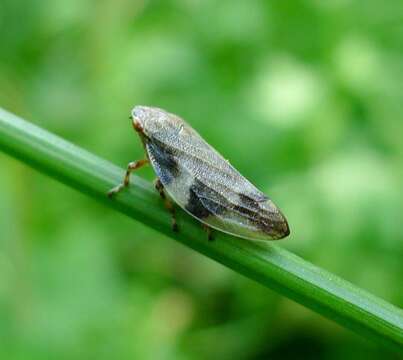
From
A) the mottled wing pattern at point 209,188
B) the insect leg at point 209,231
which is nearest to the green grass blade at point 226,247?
the insect leg at point 209,231

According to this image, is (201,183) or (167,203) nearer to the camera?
(167,203)

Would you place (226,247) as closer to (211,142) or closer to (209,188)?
(209,188)

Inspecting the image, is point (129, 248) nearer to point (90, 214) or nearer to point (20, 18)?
point (90, 214)

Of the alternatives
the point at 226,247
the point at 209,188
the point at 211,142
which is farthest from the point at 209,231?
the point at 211,142

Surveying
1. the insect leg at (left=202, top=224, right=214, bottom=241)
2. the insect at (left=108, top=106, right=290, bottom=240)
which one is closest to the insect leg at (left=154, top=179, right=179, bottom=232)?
the insect at (left=108, top=106, right=290, bottom=240)

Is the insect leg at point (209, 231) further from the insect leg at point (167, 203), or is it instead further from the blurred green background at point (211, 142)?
the blurred green background at point (211, 142)

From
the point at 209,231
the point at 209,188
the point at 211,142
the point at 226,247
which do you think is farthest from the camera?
the point at 211,142

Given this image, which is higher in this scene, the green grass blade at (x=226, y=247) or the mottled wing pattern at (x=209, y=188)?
the green grass blade at (x=226, y=247)
